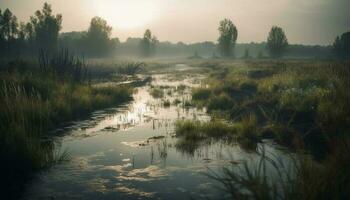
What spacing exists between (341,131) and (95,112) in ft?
38.4

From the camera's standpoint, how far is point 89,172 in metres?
7.97

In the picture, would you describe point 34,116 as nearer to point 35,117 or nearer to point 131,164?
point 35,117

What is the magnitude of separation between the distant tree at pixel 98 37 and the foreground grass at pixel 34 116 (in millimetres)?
65756

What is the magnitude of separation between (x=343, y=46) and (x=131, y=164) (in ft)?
301

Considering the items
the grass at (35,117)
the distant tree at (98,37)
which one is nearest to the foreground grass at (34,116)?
the grass at (35,117)

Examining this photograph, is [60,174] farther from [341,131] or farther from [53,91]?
[53,91]

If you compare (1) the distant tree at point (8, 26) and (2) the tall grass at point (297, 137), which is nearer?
(2) the tall grass at point (297, 137)

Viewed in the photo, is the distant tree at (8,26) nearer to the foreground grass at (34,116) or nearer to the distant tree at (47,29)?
the distant tree at (47,29)

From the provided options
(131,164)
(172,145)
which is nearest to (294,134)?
(131,164)

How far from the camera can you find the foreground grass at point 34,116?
24.7ft

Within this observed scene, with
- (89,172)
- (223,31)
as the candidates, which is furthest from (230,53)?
(89,172)

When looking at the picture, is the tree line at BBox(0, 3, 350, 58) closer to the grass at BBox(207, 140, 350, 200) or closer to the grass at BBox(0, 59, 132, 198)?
the grass at BBox(0, 59, 132, 198)

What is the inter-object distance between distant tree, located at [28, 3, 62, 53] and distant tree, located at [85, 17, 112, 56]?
26.5 feet

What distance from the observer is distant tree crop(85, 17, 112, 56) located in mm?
84500
